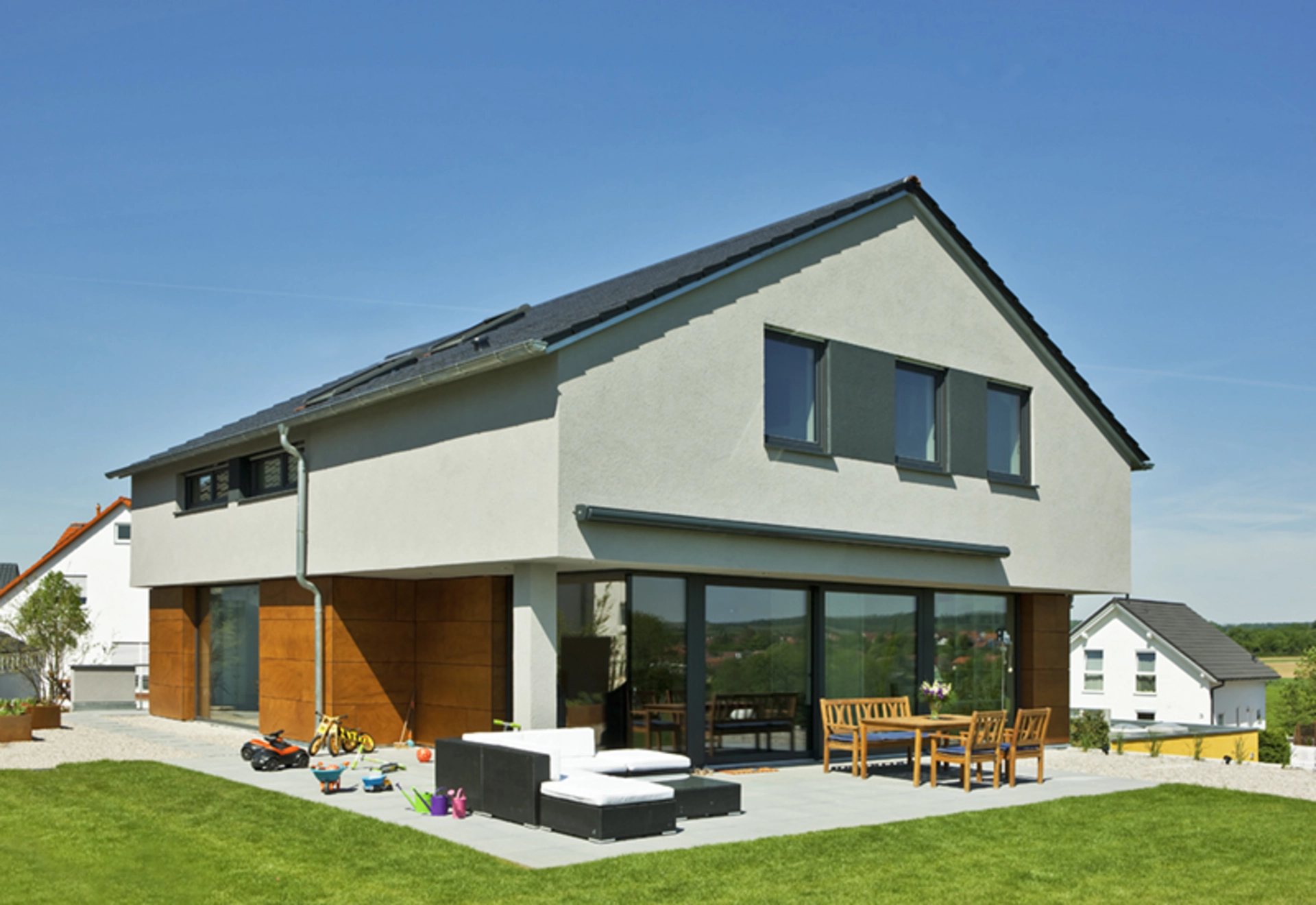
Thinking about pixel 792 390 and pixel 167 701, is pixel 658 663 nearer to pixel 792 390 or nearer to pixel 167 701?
pixel 792 390

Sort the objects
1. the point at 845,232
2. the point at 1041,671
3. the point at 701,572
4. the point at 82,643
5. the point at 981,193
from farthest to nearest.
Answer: the point at 82,643, the point at 1041,671, the point at 981,193, the point at 845,232, the point at 701,572

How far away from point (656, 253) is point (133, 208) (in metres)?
7.84

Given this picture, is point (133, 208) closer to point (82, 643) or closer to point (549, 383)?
point (549, 383)

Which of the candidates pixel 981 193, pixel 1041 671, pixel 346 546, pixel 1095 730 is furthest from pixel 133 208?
pixel 1095 730

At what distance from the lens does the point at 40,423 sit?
22281 mm

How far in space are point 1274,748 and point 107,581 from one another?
34212 mm

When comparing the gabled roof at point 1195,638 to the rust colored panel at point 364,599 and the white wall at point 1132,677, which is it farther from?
the rust colored panel at point 364,599

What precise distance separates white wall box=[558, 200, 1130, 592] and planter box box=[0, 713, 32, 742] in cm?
1016

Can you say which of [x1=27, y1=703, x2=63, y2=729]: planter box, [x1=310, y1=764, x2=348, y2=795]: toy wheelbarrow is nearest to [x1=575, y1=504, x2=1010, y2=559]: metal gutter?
[x1=310, y1=764, x2=348, y2=795]: toy wheelbarrow

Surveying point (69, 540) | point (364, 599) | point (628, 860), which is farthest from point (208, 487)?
point (69, 540)

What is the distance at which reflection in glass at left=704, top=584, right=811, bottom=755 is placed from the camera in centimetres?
1436

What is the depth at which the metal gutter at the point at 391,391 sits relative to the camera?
11555mm

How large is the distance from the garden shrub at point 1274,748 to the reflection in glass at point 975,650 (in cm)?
964

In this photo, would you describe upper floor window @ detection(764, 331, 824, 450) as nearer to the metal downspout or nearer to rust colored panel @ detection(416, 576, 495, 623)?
rust colored panel @ detection(416, 576, 495, 623)
